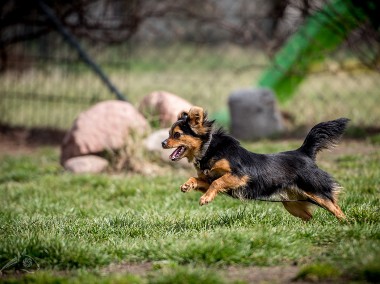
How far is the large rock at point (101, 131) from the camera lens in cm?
898

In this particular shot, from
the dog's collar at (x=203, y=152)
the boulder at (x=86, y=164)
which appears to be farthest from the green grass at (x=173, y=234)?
the boulder at (x=86, y=164)

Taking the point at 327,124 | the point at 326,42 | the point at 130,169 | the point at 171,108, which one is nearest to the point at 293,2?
the point at 326,42

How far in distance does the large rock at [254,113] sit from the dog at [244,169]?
17.3 ft

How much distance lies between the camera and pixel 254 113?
10.9 metres

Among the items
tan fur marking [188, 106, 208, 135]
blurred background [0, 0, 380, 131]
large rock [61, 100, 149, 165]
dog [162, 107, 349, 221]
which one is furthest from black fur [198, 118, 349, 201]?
blurred background [0, 0, 380, 131]

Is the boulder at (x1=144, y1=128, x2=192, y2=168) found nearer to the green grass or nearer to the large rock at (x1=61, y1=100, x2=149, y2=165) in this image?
the large rock at (x1=61, y1=100, x2=149, y2=165)

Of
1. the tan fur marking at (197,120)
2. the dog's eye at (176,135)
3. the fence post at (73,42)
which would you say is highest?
the fence post at (73,42)

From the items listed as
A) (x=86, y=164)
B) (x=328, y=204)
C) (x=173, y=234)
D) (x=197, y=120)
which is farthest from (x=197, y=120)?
(x=86, y=164)

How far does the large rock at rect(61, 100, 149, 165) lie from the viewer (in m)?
8.98

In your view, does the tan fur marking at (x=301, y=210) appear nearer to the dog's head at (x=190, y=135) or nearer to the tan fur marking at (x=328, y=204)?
the tan fur marking at (x=328, y=204)

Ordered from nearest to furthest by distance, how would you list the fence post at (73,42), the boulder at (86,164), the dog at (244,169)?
the dog at (244,169) → the boulder at (86,164) → the fence post at (73,42)

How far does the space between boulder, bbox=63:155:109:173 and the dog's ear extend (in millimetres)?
3680

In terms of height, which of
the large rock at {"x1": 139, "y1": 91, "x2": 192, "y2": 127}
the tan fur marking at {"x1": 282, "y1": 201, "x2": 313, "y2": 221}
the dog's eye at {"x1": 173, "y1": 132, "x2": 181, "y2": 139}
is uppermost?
the large rock at {"x1": 139, "y1": 91, "x2": 192, "y2": 127}

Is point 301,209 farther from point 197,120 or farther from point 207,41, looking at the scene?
point 207,41
